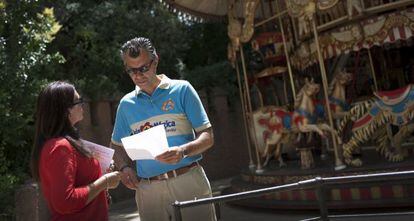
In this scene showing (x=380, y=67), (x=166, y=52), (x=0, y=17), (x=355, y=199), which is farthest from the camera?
(x=166, y=52)

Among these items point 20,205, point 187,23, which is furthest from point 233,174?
point 20,205

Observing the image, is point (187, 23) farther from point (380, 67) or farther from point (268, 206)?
point (268, 206)

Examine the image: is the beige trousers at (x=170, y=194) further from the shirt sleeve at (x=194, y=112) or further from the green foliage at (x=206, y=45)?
the green foliage at (x=206, y=45)

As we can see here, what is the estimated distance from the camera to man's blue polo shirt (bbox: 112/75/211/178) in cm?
311

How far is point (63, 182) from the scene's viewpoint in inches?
102

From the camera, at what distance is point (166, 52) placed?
16844 mm

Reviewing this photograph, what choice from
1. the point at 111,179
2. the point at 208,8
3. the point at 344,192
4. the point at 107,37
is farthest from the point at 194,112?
the point at 107,37

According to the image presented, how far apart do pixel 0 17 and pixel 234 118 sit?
10452mm

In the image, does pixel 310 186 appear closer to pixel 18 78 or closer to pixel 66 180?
pixel 66 180

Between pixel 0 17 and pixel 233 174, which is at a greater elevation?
pixel 0 17

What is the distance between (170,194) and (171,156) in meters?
0.42

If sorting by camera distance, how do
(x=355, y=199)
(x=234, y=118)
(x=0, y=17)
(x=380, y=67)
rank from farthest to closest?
(x=234, y=118)
(x=380, y=67)
(x=0, y=17)
(x=355, y=199)

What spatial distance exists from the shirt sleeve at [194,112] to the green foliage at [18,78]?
21.4 ft

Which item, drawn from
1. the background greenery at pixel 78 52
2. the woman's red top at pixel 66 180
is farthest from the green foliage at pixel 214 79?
the woman's red top at pixel 66 180
